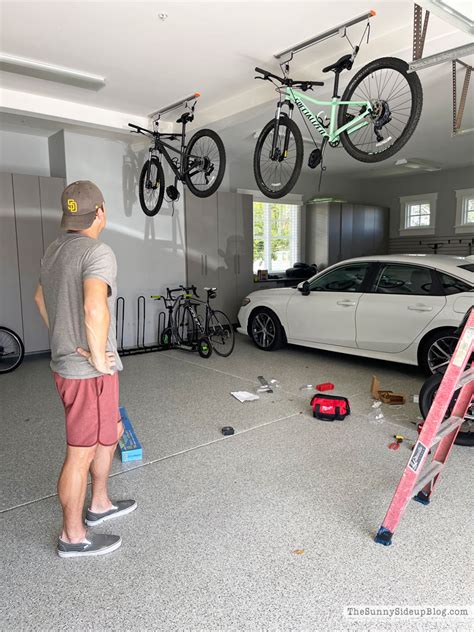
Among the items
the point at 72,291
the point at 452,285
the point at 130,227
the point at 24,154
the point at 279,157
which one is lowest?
the point at 452,285

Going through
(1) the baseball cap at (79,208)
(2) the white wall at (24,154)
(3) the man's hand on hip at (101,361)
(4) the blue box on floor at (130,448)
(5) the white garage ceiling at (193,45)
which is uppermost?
(5) the white garage ceiling at (193,45)

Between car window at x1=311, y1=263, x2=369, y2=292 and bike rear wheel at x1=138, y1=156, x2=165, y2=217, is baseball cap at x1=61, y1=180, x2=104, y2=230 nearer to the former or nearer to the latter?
car window at x1=311, y1=263, x2=369, y2=292

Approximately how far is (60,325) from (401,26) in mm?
3513

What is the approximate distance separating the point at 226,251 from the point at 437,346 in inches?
162

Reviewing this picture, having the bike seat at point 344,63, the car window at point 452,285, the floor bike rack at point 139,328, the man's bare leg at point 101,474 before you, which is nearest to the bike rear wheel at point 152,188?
the floor bike rack at point 139,328

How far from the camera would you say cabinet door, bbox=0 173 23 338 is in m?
5.46

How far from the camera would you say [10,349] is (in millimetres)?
5516

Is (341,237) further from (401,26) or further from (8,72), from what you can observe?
(8,72)

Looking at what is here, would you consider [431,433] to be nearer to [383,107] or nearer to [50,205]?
[383,107]

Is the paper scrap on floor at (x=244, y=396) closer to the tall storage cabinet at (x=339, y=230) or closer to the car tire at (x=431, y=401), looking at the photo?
the car tire at (x=431, y=401)

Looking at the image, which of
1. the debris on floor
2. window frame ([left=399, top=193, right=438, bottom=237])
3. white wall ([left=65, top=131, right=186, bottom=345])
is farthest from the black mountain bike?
window frame ([left=399, top=193, right=438, bottom=237])

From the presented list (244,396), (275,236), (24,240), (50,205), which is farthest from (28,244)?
(275,236)

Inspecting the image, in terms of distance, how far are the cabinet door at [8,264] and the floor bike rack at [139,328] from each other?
1319mm

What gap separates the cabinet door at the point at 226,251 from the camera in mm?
7496
